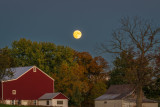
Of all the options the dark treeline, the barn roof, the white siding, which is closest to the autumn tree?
the dark treeline

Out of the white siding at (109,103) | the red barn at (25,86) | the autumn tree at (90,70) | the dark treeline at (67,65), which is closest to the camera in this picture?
the red barn at (25,86)

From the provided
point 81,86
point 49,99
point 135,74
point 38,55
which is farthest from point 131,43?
point 38,55

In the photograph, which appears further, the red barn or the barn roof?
the barn roof

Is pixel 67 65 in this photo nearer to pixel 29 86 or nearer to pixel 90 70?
pixel 90 70

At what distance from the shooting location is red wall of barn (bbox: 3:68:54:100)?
64.6 metres

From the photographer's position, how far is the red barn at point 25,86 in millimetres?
64188

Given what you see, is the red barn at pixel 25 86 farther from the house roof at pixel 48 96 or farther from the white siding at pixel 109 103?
the white siding at pixel 109 103

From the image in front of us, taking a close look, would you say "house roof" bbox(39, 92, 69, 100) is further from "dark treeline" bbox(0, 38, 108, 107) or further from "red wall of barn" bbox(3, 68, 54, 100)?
"dark treeline" bbox(0, 38, 108, 107)

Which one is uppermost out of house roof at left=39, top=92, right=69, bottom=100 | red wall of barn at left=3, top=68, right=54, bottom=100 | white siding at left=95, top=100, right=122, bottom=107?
red wall of barn at left=3, top=68, right=54, bottom=100

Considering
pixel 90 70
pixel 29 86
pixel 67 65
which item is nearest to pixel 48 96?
pixel 29 86

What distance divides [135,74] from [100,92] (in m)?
42.8

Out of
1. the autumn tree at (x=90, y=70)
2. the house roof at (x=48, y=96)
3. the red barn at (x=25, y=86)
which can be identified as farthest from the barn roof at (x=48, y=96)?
the autumn tree at (x=90, y=70)

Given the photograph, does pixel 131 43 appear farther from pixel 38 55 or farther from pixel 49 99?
pixel 38 55

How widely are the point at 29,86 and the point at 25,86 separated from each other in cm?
105
